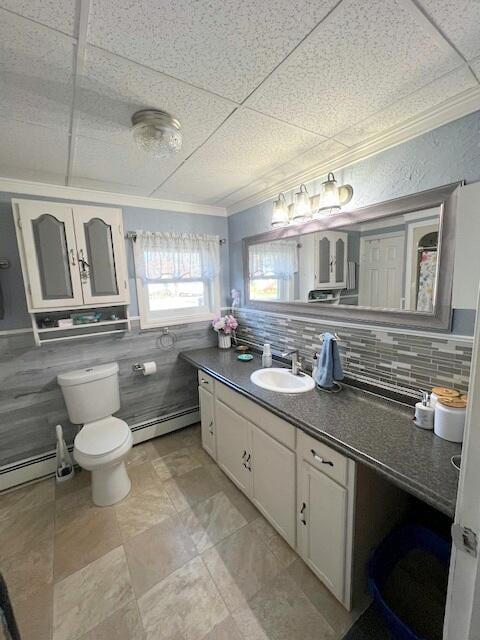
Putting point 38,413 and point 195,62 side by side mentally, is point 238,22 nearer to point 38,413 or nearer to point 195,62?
point 195,62

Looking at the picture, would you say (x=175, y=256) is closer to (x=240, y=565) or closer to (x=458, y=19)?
(x=458, y=19)

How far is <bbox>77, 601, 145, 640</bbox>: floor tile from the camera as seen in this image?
116cm

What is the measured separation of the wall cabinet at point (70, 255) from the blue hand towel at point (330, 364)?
5.01 ft

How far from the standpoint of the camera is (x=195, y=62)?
896 mm

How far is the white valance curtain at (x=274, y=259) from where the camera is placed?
6.83 ft

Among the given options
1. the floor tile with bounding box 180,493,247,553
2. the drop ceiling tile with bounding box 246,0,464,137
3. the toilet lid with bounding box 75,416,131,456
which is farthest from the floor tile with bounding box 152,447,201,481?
the drop ceiling tile with bounding box 246,0,464,137

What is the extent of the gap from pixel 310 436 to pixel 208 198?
2.10m

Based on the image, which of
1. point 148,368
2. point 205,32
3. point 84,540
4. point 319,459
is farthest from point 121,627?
point 205,32

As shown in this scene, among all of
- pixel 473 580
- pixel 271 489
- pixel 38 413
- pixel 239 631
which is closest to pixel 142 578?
pixel 239 631

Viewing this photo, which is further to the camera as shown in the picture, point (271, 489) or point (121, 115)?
point (271, 489)

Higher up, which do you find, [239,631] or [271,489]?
[271,489]

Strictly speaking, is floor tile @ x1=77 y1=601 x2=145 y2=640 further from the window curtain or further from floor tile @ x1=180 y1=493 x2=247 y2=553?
the window curtain

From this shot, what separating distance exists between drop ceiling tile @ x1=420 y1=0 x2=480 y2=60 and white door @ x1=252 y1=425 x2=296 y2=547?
169 centimetres

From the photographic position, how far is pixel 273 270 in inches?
89.6
